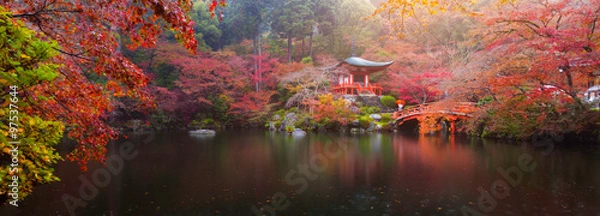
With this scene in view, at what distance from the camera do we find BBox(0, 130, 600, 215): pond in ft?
16.7

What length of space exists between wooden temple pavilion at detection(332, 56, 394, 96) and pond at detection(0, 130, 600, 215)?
13.3 metres

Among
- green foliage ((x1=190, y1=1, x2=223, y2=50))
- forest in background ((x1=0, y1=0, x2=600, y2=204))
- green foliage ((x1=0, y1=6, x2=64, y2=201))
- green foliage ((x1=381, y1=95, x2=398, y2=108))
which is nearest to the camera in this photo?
green foliage ((x1=0, y1=6, x2=64, y2=201))

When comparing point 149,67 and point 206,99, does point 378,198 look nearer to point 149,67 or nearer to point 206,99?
point 206,99

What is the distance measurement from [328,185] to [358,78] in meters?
19.1

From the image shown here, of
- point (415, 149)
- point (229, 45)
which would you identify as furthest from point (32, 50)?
point (229, 45)

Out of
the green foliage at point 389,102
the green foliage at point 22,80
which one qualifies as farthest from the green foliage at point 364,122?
the green foliage at point 22,80

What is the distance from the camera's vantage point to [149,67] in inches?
939
